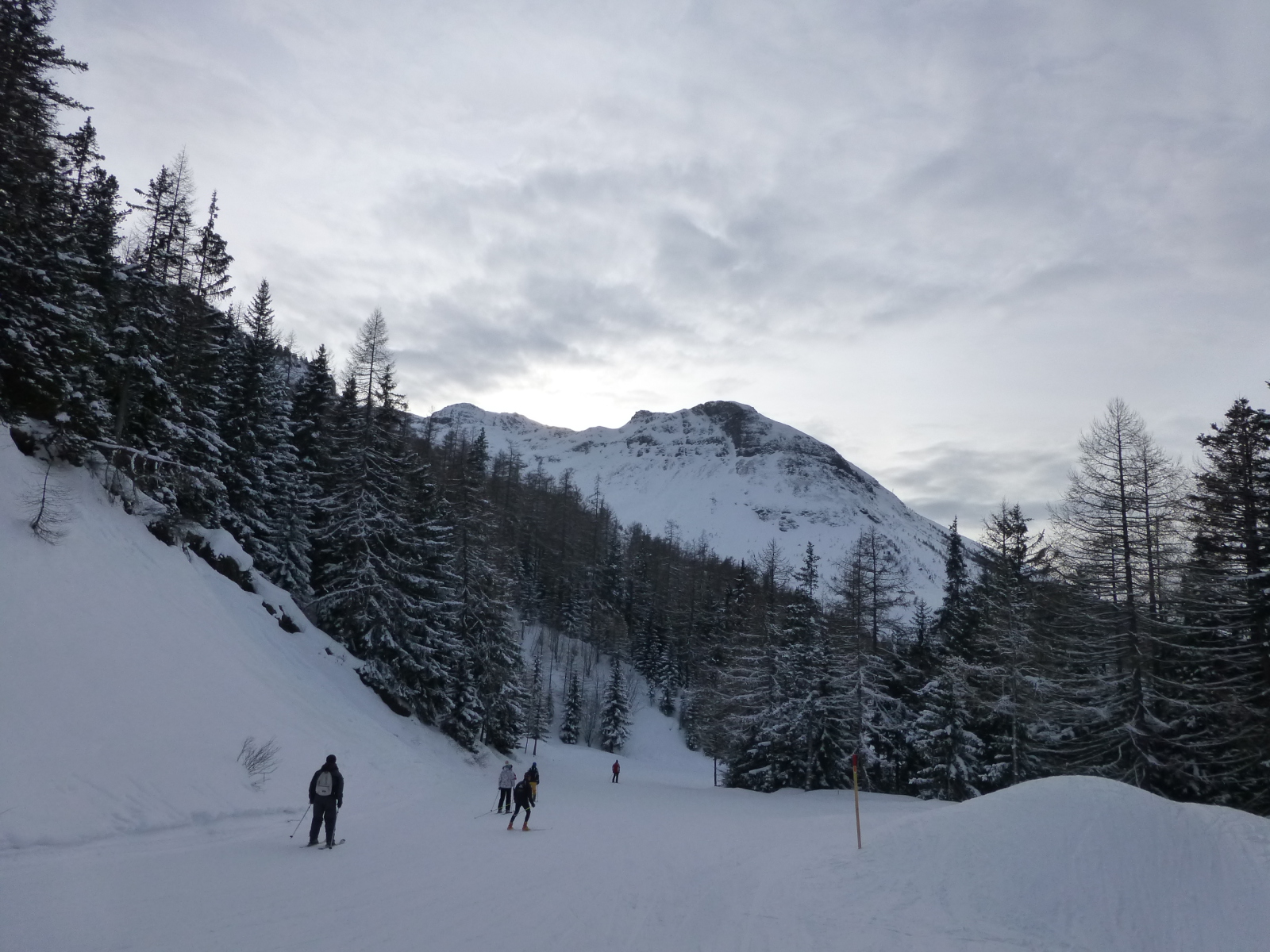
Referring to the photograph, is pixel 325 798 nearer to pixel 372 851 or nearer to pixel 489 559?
pixel 372 851

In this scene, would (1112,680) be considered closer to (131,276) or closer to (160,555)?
(160,555)

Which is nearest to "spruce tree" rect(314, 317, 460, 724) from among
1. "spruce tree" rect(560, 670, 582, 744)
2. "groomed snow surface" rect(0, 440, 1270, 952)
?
"groomed snow surface" rect(0, 440, 1270, 952)

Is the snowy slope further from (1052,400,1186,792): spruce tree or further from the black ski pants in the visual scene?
(1052,400,1186,792): spruce tree

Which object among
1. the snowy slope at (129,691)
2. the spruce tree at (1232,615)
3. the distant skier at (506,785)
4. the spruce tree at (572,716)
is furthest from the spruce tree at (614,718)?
the spruce tree at (1232,615)

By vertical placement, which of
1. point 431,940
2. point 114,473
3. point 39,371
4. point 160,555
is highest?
point 39,371

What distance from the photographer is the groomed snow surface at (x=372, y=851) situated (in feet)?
27.9

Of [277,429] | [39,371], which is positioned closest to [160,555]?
[39,371]

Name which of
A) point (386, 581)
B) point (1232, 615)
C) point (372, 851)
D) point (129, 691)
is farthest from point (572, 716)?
point (372, 851)

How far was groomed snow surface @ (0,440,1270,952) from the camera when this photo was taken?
334 inches

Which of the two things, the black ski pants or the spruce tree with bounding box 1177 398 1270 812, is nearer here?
the black ski pants

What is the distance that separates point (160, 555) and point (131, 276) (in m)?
8.99

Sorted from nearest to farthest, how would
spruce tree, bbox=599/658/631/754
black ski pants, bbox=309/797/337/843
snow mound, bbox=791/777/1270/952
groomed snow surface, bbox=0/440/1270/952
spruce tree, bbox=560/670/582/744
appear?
groomed snow surface, bbox=0/440/1270/952 < snow mound, bbox=791/777/1270/952 < black ski pants, bbox=309/797/337/843 < spruce tree, bbox=599/658/631/754 < spruce tree, bbox=560/670/582/744

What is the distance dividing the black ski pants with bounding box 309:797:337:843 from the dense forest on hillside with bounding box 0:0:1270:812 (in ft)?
30.6

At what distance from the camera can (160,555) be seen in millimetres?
20562
